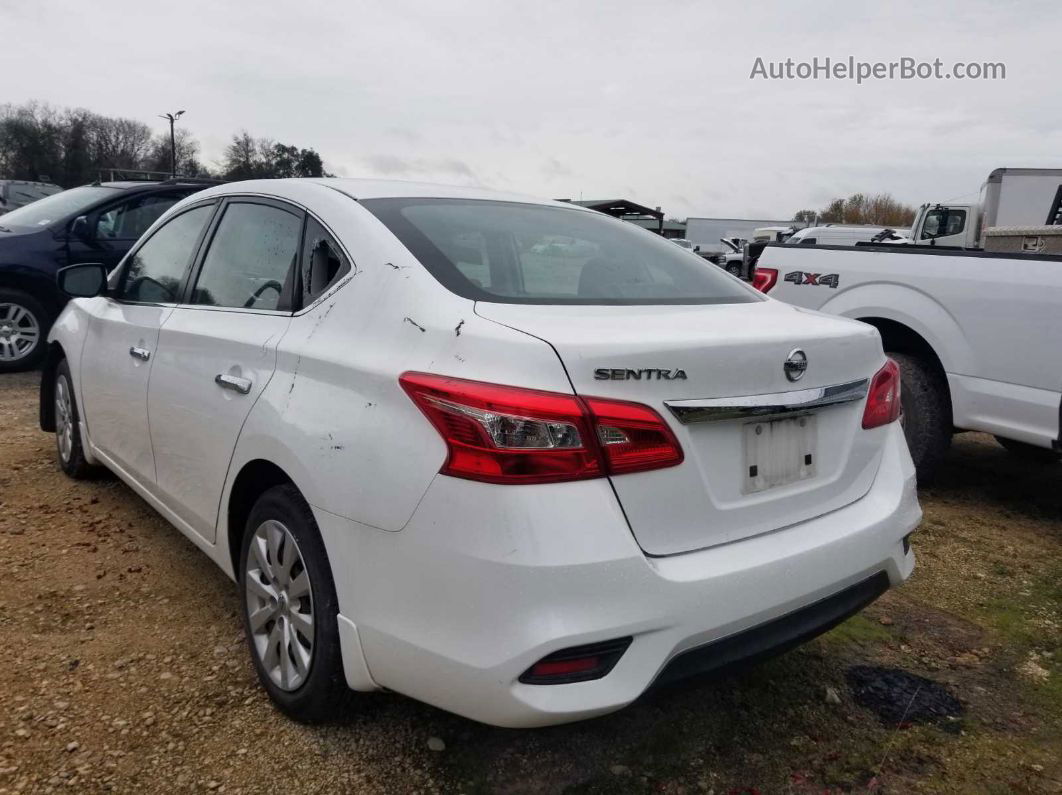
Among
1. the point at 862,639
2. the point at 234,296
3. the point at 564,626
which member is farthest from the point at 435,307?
the point at 862,639

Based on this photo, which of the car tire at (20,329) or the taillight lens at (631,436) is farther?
the car tire at (20,329)

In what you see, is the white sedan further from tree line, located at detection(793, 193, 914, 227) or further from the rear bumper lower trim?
tree line, located at detection(793, 193, 914, 227)

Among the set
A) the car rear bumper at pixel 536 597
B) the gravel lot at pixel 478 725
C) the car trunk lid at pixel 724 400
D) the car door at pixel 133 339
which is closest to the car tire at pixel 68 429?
the car door at pixel 133 339

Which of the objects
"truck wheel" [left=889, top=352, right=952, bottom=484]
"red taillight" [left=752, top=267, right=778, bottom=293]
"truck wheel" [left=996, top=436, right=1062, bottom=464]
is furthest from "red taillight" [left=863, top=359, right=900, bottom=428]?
"truck wheel" [left=996, top=436, right=1062, bottom=464]

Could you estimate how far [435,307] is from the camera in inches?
75.2

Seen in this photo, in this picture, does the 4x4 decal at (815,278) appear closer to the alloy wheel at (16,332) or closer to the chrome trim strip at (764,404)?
the chrome trim strip at (764,404)

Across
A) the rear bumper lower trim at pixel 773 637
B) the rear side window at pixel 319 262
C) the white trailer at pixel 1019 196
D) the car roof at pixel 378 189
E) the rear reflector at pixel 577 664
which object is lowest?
the rear bumper lower trim at pixel 773 637

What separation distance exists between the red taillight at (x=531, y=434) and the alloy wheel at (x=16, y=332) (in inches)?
266

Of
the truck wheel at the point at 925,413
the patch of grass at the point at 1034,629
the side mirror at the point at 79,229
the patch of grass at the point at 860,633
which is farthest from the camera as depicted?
the side mirror at the point at 79,229

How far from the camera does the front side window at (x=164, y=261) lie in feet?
10.3

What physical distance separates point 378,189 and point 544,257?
1.88 feet

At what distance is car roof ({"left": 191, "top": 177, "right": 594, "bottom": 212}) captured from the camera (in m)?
2.52

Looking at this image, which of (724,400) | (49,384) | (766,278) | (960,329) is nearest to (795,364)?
(724,400)

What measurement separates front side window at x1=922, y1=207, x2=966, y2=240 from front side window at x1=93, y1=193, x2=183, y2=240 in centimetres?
1714
